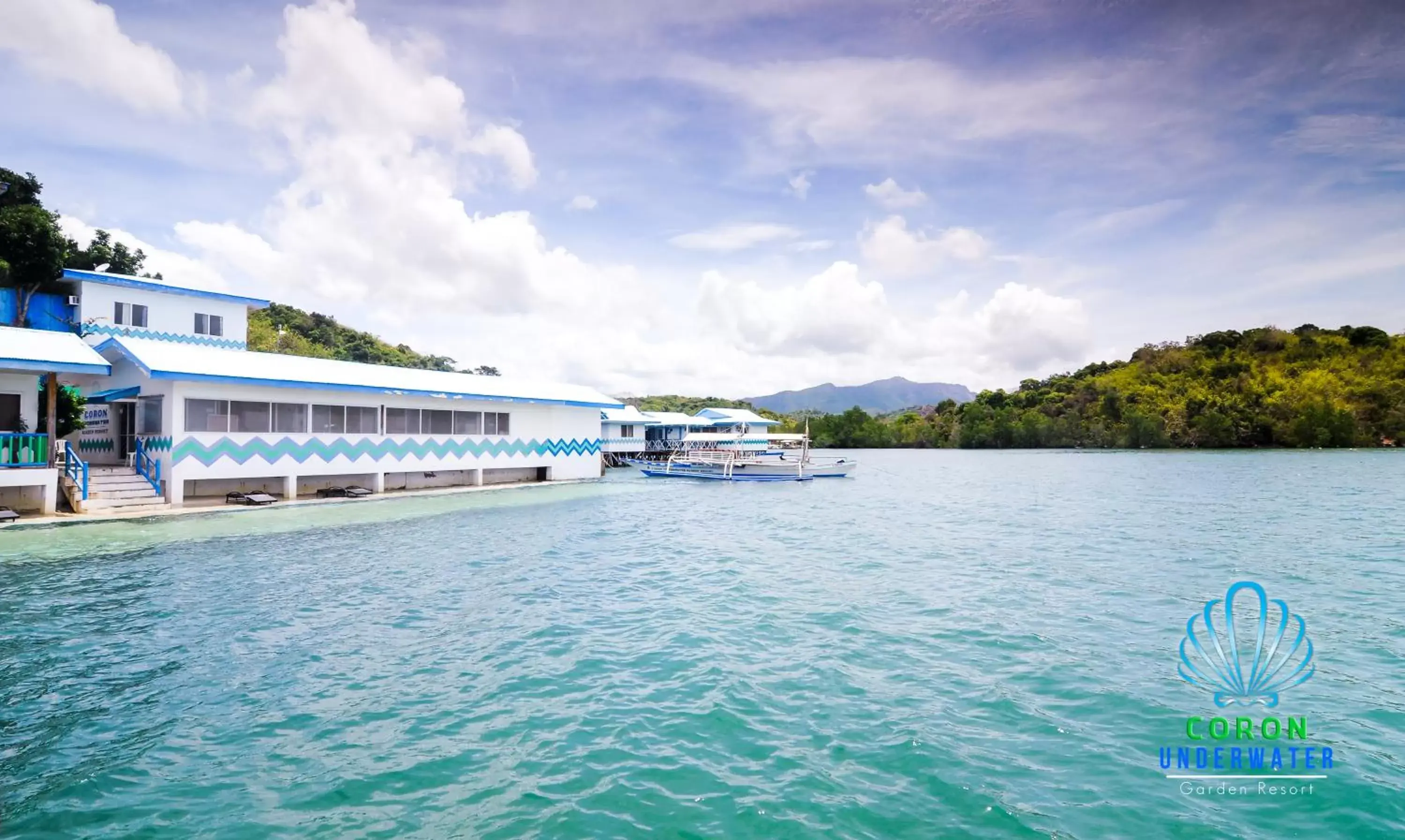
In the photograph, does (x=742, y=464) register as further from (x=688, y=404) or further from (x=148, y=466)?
(x=688, y=404)

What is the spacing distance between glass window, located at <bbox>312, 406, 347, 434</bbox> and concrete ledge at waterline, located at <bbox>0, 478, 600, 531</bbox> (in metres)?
2.04

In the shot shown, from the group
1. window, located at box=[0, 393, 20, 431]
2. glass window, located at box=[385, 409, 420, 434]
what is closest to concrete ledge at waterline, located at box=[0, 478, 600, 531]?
glass window, located at box=[385, 409, 420, 434]

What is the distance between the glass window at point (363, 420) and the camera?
20.0 m

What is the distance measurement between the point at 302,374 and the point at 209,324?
8.05 meters

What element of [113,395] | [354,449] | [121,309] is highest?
[121,309]

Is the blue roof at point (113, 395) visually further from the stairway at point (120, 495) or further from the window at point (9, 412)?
the window at point (9, 412)

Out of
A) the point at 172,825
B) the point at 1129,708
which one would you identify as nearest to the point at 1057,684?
the point at 1129,708

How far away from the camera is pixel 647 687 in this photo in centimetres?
593

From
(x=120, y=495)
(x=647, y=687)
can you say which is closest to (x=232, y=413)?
(x=120, y=495)

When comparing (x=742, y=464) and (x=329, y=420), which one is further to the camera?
(x=742, y=464)

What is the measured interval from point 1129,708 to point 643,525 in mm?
12144

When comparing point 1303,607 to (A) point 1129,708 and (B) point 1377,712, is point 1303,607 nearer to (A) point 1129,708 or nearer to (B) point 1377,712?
(B) point 1377,712

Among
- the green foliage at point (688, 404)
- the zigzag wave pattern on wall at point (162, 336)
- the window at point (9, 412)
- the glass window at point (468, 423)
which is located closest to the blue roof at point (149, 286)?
the zigzag wave pattern on wall at point (162, 336)

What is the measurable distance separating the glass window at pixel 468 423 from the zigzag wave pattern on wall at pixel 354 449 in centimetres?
40
